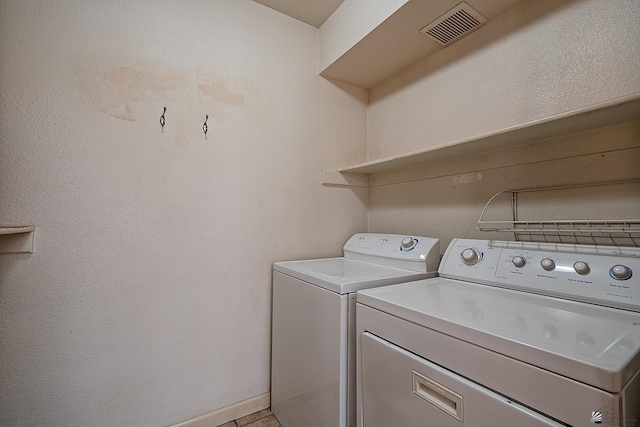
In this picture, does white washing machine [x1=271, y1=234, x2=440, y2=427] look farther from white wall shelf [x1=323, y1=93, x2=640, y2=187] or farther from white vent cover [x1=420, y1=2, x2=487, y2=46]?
white vent cover [x1=420, y1=2, x2=487, y2=46]

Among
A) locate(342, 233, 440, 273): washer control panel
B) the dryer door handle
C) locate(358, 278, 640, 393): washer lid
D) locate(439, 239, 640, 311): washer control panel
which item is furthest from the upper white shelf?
locate(439, 239, 640, 311): washer control panel

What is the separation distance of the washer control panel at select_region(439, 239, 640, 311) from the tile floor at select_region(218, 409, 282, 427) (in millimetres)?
1175

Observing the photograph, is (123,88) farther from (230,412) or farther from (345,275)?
(230,412)

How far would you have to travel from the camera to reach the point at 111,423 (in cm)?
119

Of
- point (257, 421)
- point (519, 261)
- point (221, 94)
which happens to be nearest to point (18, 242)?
point (221, 94)

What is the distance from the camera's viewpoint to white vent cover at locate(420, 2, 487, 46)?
1.29m

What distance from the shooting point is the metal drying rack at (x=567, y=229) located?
0.95 m

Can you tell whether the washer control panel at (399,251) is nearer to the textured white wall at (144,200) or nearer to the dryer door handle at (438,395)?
the textured white wall at (144,200)

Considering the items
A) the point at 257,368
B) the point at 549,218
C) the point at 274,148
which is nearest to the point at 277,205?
the point at 274,148

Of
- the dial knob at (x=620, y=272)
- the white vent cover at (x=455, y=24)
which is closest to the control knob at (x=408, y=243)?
the dial knob at (x=620, y=272)

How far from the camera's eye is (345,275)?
3.92ft

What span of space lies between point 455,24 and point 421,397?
164 centimetres

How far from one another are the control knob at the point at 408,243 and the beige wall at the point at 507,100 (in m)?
0.26

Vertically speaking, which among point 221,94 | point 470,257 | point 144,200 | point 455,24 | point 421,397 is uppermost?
point 455,24
